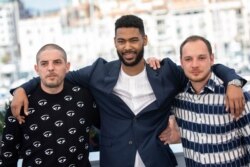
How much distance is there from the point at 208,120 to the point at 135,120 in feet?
1.08

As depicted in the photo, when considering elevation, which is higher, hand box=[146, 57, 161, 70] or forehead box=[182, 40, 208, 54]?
forehead box=[182, 40, 208, 54]

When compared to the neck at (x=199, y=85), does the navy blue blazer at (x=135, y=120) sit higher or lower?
lower

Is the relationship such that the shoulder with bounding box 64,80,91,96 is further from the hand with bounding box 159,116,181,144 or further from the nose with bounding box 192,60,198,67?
the nose with bounding box 192,60,198,67

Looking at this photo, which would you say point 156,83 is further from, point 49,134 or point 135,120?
point 49,134

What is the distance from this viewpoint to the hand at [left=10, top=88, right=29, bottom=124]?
168 centimetres

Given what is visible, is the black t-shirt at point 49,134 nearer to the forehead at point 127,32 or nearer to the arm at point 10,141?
the arm at point 10,141

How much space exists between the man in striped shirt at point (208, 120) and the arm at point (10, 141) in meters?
0.68

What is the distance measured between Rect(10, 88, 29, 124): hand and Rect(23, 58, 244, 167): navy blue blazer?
1.6 inches

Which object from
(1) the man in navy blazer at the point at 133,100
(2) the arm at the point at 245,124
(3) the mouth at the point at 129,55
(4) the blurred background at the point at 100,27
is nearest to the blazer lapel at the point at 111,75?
(1) the man in navy blazer at the point at 133,100

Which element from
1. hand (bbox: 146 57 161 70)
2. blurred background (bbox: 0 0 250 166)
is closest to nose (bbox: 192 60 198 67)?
hand (bbox: 146 57 161 70)

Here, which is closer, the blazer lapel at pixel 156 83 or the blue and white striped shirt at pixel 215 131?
the blue and white striped shirt at pixel 215 131

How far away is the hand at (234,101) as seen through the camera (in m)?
1.50

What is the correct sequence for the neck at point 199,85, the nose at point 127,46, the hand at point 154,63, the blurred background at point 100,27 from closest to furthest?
the neck at point 199,85 < the nose at point 127,46 < the hand at point 154,63 < the blurred background at point 100,27

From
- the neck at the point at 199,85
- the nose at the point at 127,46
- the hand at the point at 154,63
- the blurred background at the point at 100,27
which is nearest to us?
the neck at the point at 199,85
